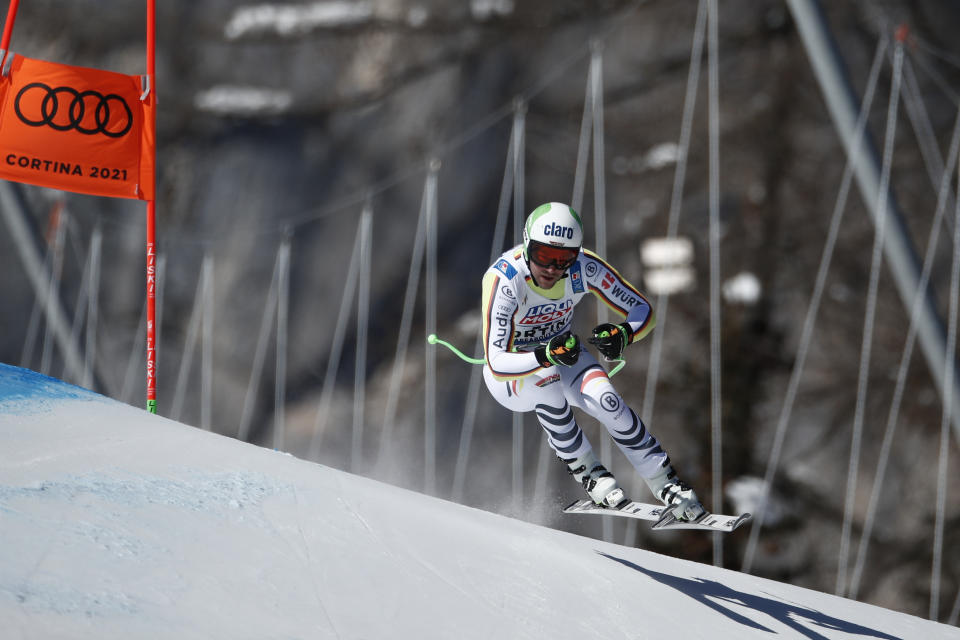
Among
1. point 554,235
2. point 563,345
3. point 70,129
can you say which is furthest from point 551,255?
point 70,129

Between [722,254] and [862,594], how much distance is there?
164 inches

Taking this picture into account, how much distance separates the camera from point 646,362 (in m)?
12.0

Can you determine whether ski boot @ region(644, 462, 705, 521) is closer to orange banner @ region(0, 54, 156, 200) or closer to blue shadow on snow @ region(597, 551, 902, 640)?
blue shadow on snow @ region(597, 551, 902, 640)

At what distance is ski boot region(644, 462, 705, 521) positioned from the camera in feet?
13.7

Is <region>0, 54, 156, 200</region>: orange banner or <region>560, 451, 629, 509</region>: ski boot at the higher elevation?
<region>0, 54, 156, 200</region>: orange banner

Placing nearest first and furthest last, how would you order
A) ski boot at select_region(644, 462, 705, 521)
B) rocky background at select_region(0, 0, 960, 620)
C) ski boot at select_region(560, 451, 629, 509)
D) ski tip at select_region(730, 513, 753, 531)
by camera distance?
ski tip at select_region(730, 513, 753, 531)
ski boot at select_region(644, 462, 705, 521)
ski boot at select_region(560, 451, 629, 509)
rocky background at select_region(0, 0, 960, 620)

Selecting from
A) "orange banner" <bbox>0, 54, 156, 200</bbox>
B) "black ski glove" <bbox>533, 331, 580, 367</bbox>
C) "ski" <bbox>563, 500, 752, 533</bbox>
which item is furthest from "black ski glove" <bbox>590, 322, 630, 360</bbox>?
"orange banner" <bbox>0, 54, 156, 200</bbox>

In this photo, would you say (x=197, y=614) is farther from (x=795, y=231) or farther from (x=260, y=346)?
(x=260, y=346)

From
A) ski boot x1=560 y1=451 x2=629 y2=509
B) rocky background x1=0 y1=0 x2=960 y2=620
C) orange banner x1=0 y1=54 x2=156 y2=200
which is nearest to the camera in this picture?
ski boot x1=560 y1=451 x2=629 y2=509

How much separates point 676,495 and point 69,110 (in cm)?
403

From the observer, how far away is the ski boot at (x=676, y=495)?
418 cm

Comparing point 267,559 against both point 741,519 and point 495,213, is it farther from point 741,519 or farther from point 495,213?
point 495,213

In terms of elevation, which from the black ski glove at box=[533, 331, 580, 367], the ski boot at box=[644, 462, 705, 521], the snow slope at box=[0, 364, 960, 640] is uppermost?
the black ski glove at box=[533, 331, 580, 367]

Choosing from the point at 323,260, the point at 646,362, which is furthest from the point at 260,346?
the point at 646,362
